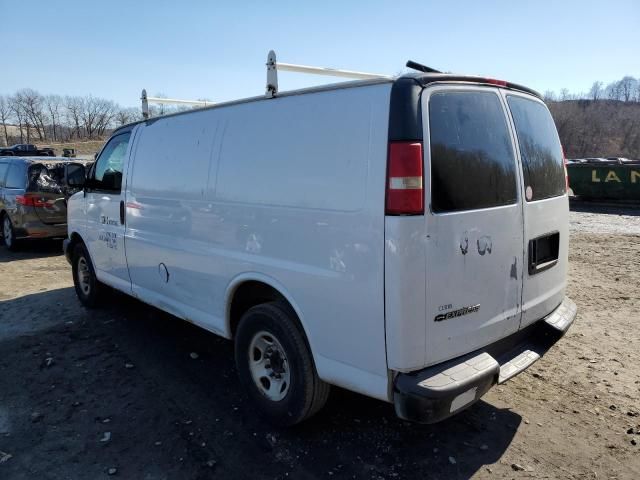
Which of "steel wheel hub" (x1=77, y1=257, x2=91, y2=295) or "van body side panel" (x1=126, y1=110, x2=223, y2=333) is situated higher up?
"van body side panel" (x1=126, y1=110, x2=223, y2=333)

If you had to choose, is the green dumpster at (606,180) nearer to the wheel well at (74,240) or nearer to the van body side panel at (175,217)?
the van body side panel at (175,217)

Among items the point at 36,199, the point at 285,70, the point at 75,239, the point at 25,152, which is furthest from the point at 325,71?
the point at 25,152

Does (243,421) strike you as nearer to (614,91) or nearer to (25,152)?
(25,152)

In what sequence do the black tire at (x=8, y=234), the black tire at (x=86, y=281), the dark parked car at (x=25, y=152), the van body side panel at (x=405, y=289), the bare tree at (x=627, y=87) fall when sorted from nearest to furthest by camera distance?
the van body side panel at (x=405, y=289), the black tire at (x=86, y=281), the black tire at (x=8, y=234), the dark parked car at (x=25, y=152), the bare tree at (x=627, y=87)

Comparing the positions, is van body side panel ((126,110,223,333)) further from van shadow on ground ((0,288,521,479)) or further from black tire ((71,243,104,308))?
black tire ((71,243,104,308))

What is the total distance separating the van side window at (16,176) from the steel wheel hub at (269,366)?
7.92 m

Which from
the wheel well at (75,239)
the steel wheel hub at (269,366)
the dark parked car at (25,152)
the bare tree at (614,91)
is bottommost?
the steel wheel hub at (269,366)

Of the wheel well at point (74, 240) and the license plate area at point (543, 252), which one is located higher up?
the license plate area at point (543, 252)

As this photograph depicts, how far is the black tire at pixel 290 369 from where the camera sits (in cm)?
305

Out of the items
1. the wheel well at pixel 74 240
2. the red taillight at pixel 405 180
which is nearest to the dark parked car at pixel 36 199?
the wheel well at pixel 74 240

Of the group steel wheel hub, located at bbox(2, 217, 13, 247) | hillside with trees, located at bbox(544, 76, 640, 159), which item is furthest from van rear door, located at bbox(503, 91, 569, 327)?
hillside with trees, located at bbox(544, 76, 640, 159)

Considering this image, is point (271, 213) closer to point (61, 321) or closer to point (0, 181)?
point (61, 321)

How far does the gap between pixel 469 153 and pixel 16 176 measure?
31.6 ft

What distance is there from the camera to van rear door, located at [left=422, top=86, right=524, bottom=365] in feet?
8.26
